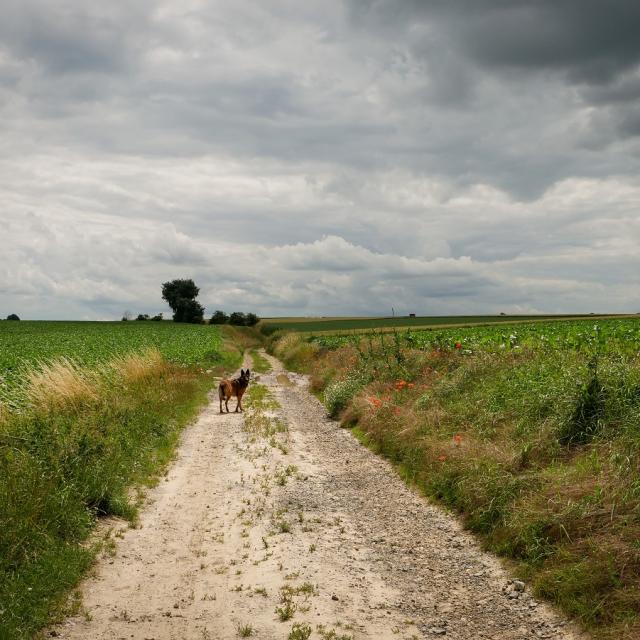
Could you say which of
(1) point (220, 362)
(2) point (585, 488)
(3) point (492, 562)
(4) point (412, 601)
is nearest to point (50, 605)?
(4) point (412, 601)

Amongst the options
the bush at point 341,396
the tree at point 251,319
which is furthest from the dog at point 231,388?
the tree at point 251,319

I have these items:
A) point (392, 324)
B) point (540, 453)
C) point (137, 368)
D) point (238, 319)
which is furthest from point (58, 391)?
point (238, 319)

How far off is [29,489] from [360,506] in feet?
19.4

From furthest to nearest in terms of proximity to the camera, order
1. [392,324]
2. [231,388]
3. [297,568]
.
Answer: [392,324] → [231,388] → [297,568]

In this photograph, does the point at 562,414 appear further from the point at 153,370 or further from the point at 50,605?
the point at 153,370

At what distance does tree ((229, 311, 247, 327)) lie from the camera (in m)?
121

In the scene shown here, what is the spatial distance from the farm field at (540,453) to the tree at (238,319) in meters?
103

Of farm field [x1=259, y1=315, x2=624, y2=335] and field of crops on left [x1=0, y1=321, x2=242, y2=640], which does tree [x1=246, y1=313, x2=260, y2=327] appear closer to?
farm field [x1=259, y1=315, x2=624, y2=335]

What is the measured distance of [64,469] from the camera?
10.6 meters

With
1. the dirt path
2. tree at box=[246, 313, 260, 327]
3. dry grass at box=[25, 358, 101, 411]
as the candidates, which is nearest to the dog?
dry grass at box=[25, 358, 101, 411]

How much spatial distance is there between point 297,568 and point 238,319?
115028 mm

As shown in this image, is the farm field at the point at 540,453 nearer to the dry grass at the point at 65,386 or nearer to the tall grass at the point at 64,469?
the tall grass at the point at 64,469

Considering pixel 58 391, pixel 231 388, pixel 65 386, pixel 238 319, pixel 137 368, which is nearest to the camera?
pixel 58 391

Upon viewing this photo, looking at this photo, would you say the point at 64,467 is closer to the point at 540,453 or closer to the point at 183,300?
the point at 540,453
